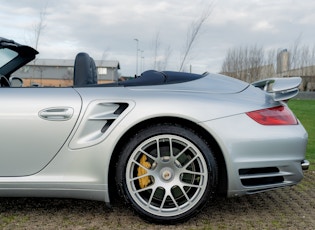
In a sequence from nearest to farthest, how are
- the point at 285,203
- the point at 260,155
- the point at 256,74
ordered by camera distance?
the point at 260,155, the point at 285,203, the point at 256,74

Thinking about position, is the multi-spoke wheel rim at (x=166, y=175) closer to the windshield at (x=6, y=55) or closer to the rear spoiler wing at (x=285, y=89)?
the rear spoiler wing at (x=285, y=89)

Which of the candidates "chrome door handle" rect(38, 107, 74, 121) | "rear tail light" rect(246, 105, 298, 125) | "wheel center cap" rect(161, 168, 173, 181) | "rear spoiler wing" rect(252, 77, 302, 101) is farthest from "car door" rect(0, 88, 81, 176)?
"rear spoiler wing" rect(252, 77, 302, 101)

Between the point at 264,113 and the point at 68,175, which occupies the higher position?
the point at 264,113

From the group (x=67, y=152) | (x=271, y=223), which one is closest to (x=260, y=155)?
(x=271, y=223)

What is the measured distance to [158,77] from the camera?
310 cm

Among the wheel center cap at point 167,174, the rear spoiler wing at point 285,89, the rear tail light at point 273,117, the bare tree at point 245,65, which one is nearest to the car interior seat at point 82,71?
the wheel center cap at point 167,174

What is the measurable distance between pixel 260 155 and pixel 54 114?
4.79 ft

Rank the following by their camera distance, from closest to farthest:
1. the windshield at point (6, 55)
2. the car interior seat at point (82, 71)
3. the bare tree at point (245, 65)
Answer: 1. the car interior seat at point (82, 71)
2. the windshield at point (6, 55)
3. the bare tree at point (245, 65)

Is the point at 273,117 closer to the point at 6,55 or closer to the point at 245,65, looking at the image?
Result: the point at 6,55

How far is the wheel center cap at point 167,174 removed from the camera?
9.39 feet

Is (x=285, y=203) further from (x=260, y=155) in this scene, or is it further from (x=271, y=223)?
(x=260, y=155)

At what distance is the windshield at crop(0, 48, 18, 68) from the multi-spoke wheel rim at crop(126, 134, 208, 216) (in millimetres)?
1622

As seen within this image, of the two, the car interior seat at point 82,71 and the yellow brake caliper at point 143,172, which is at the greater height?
the car interior seat at point 82,71

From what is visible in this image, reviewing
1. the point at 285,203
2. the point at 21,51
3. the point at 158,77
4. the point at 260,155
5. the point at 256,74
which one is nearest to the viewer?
the point at 260,155
